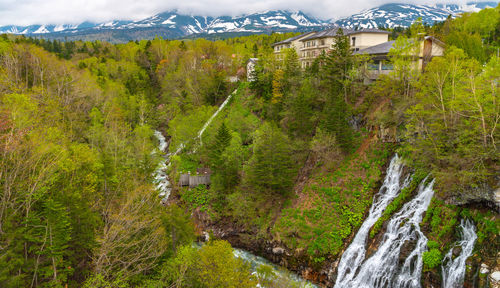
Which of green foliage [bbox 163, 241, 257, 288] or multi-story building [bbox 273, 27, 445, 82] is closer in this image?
green foliage [bbox 163, 241, 257, 288]

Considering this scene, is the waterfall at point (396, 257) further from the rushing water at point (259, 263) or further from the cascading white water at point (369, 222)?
the rushing water at point (259, 263)

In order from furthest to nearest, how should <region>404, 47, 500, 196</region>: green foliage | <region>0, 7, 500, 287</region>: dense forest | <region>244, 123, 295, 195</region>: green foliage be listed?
<region>244, 123, 295, 195</region>: green foliage, <region>404, 47, 500, 196</region>: green foliage, <region>0, 7, 500, 287</region>: dense forest

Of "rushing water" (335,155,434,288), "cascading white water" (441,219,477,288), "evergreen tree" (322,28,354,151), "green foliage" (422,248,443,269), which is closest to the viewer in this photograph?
"cascading white water" (441,219,477,288)

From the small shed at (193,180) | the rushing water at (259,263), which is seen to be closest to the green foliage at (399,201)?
the rushing water at (259,263)

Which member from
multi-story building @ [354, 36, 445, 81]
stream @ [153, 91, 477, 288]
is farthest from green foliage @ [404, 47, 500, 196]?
multi-story building @ [354, 36, 445, 81]

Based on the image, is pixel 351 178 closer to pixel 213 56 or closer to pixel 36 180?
pixel 36 180

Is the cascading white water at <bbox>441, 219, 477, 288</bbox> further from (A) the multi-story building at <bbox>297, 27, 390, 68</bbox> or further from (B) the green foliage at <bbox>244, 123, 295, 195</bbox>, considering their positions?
(A) the multi-story building at <bbox>297, 27, 390, 68</bbox>

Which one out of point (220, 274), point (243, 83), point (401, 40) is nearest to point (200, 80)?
point (243, 83)
